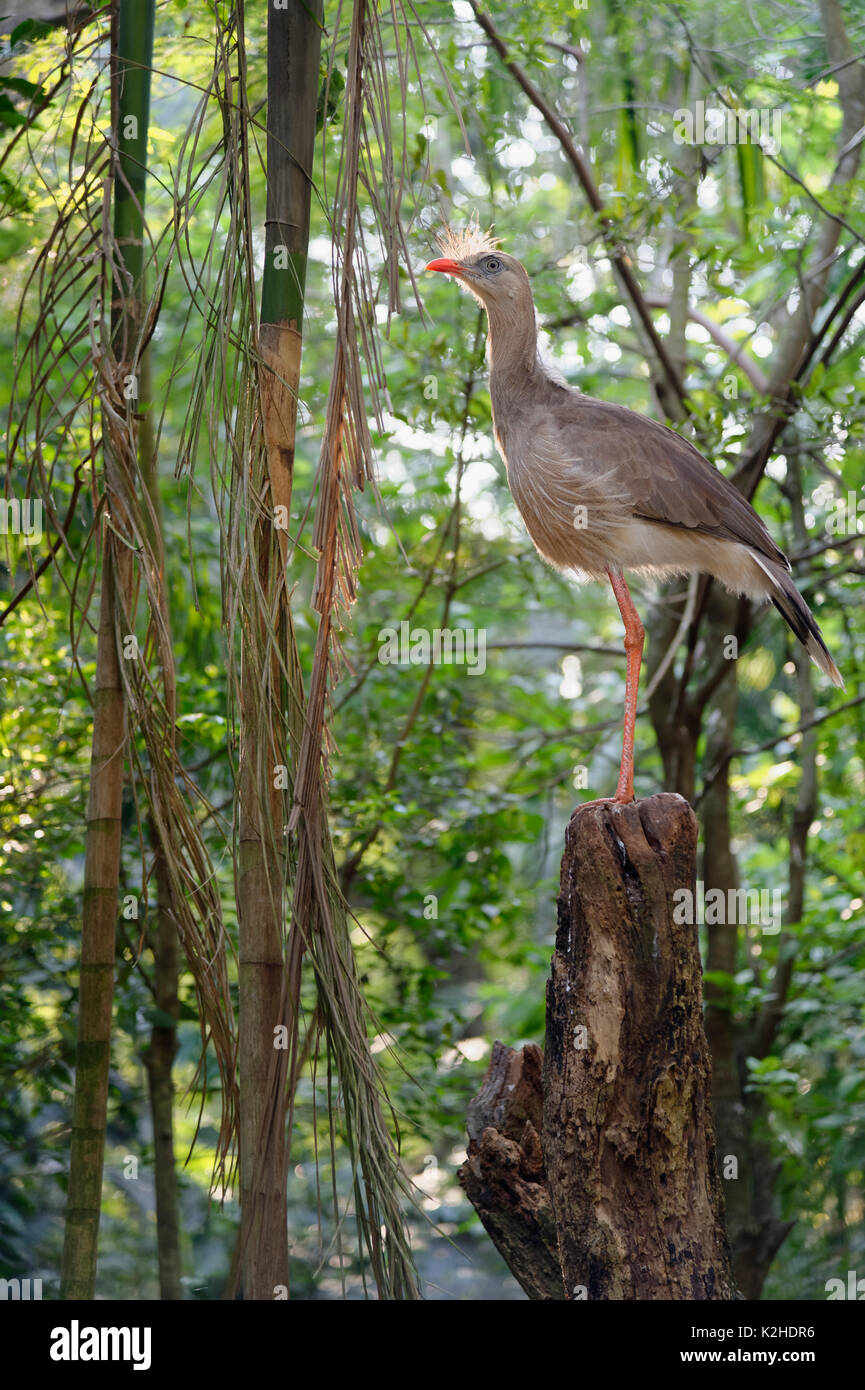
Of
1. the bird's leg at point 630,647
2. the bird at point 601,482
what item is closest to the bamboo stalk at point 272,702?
the bird at point 601,482

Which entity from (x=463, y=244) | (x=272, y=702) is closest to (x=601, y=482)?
(x=463, y=244)

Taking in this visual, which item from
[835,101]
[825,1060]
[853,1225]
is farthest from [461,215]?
[853,1225]

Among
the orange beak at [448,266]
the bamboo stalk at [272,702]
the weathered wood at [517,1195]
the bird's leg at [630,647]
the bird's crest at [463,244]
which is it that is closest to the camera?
the bamboo stalk at [272,702]

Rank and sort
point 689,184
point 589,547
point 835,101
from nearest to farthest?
point 589,547 → point 835,101 → point 689,184

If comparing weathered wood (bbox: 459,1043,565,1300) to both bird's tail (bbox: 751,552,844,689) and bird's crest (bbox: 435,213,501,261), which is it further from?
bird's crest (bbox: 435,213,501,261)

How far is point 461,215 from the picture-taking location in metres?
5.02

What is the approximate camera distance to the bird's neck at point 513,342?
10.7 ft

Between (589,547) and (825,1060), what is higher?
(589,547)

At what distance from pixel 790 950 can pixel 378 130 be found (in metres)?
4.14

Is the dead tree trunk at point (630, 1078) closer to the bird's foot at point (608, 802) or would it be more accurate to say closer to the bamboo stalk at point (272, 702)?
the bird's foot at point (608, 802)

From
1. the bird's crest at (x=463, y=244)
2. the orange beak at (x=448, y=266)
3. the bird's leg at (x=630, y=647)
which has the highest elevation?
the bird's crest at (x=463, y=244)

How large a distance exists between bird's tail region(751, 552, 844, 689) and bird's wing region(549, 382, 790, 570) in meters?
0.08

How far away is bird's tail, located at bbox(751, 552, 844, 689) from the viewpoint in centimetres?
315
